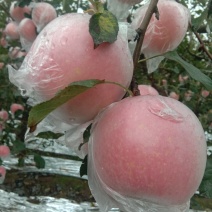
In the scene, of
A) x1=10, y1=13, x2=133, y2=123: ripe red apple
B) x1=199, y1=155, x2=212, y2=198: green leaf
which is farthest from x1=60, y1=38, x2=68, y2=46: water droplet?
x1=199, y1=155, x2=212, y2=198: green leaf

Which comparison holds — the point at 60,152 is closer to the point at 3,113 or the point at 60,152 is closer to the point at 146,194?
the point at 3,113

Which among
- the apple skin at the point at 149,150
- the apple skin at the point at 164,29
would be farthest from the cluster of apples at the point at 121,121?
the apple skin at the point at 164,29

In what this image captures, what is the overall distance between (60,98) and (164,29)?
1.05ft

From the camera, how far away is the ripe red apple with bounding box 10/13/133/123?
51 cm

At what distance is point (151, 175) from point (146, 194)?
2cm

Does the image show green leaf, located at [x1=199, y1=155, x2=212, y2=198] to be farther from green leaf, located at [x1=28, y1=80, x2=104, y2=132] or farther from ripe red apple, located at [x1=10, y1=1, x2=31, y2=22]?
ripe red apple, located at [x1=10, y1=1, x2=31, y2=22]

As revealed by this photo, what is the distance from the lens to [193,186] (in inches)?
20.5

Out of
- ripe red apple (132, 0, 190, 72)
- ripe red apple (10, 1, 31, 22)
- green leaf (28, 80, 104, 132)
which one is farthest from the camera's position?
ripe red apple (10, 1, 31, 22)

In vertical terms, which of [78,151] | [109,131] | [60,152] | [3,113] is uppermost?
[109,131]

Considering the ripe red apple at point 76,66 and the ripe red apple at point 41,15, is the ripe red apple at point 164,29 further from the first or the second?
the ripe red apple at point 41,15

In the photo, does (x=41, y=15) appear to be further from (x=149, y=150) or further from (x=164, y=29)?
(x=149, y=150)

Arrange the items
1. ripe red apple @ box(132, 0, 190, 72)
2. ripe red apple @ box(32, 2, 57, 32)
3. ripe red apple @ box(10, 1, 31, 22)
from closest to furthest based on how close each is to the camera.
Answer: ripe red apple @ box(132, 0, 190, 72) < ripe red apple @ box(32, 2, 57, 32) < ripe red apple @ box(10, 1, 31, 22)

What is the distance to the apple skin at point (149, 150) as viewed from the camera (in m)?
0.49

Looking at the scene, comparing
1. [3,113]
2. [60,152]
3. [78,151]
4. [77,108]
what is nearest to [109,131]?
[77,108]
